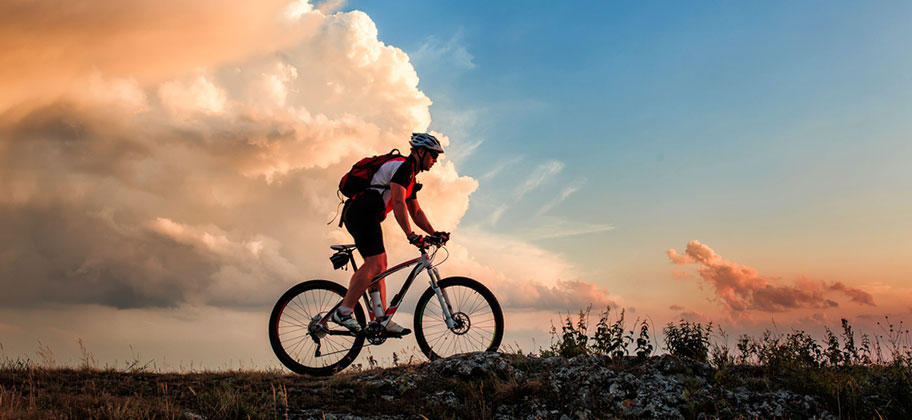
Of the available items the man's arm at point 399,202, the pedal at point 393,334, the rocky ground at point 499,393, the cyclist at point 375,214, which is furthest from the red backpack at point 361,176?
the rocky ground at point 499,393

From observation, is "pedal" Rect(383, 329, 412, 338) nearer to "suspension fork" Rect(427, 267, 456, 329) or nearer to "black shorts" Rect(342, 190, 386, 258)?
"suspension fork" Rect(427, 267, 456, 329)

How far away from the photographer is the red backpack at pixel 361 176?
898 centimetres

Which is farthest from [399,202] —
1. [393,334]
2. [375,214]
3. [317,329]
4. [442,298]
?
[317,329]

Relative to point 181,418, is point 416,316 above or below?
above

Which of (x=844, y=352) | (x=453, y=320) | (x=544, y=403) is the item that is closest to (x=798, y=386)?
(x=844, y=352)

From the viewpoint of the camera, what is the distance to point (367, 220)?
883 cm

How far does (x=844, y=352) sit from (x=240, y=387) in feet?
27.7

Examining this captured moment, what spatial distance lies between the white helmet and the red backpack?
0.33 metres

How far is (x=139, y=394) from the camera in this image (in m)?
7.96

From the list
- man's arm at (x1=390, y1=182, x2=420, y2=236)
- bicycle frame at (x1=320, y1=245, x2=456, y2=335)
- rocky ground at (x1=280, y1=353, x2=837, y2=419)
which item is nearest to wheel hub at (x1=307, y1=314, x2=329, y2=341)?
bicycle frame at (x1=320, y1=245, x2=456, y2=335)

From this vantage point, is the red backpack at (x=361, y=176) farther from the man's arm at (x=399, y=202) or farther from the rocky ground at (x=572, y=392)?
the rocky ground at (x=572, y=392)

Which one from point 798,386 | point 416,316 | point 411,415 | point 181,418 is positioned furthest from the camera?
point 416,316

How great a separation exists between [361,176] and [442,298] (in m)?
2.21

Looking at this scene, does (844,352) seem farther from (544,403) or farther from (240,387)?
(240,387)
